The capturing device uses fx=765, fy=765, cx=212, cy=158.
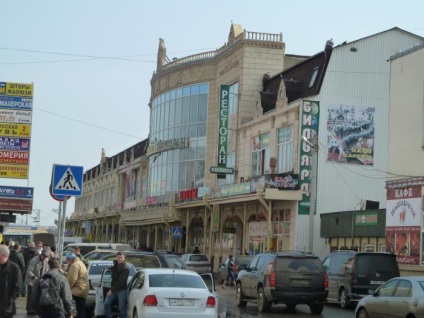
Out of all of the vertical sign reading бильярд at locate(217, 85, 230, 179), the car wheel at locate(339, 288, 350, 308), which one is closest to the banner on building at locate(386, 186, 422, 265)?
the car wheel at locate(339, 288, 350, 308)

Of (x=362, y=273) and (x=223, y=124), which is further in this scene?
(x=223, y=124)

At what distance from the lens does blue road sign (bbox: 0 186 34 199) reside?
30797 mm

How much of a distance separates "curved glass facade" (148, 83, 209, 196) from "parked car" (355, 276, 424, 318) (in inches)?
1410

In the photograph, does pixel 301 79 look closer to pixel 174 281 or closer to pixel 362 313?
pixel 362 313

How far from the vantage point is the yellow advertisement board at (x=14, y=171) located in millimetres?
27625

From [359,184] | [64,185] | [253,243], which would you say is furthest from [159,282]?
[253,243]

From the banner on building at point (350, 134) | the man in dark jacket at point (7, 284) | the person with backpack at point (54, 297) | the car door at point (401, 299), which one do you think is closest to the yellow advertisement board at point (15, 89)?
→ the car door at point (401, 299)

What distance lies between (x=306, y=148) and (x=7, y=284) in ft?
98.1

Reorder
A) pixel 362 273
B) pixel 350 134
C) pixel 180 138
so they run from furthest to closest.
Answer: pixel 180 138
pixel 350 134
pixel 362 273

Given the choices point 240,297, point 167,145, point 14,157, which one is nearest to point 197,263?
point 14,157

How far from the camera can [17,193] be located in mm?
30922

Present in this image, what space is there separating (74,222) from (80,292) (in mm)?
92813

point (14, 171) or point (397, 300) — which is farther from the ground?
point (14, 171)

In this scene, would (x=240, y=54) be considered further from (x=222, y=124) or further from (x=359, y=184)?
(x=359, y=184)
